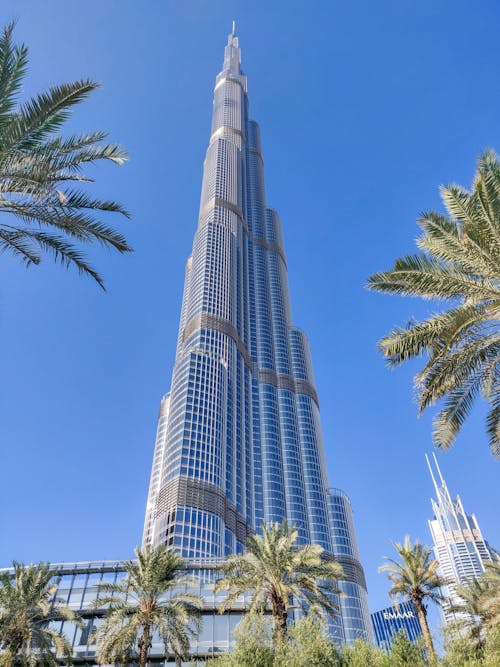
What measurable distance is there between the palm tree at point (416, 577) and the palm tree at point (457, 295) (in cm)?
1958

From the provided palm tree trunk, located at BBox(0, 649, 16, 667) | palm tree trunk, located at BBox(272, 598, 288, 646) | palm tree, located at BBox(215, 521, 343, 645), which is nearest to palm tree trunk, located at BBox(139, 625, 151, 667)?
palm tree, located at BBox(215, 521, 343, 645)

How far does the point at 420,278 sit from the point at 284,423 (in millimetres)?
144899

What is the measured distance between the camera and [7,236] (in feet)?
46.0

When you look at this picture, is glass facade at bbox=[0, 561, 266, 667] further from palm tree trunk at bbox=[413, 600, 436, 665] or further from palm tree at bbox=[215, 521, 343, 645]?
palm tree trunk at bbox=[413, 600, 436, 665]

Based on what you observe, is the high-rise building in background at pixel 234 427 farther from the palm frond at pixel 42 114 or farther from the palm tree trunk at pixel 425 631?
the palm frond at pixel 42 114

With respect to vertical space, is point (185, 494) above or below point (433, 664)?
above

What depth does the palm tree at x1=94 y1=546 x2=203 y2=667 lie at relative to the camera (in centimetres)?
2723

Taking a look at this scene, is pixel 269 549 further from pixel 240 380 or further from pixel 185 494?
pixel 240 380

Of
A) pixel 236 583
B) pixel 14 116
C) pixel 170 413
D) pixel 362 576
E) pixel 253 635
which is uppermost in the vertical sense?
pixel 170 413

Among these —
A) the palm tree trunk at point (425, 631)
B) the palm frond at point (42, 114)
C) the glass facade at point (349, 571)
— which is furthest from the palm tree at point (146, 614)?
the glass facade at point (349, 571)

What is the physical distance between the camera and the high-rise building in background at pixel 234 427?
10694cm

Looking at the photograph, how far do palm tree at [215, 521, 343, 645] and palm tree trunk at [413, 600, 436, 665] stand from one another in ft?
17.9

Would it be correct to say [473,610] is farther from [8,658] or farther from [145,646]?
[8,658]

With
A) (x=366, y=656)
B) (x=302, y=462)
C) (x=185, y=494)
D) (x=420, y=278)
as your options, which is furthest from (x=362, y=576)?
(x=420, y=278)
